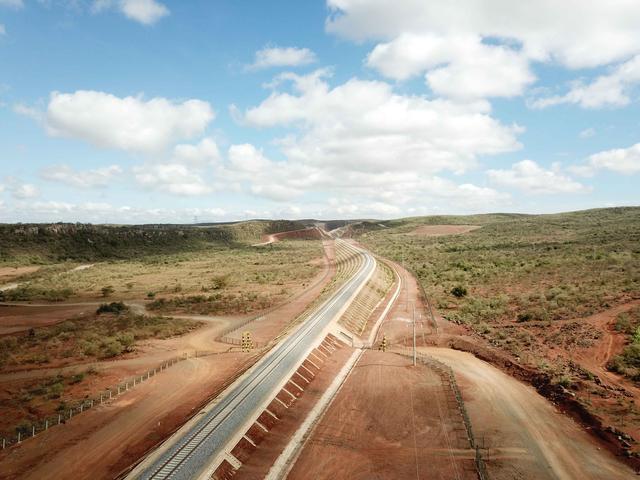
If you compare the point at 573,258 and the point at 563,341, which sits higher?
the point at 573,258

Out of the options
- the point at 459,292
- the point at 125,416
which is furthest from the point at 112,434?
the point at 459,292

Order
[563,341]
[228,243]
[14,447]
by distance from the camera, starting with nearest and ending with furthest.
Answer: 1. [14,447]
2. [563,341]
3. [228,243]

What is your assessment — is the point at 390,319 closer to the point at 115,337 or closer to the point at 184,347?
the point at 184,347

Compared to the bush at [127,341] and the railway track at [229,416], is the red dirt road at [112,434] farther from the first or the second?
the bush at [127,341]

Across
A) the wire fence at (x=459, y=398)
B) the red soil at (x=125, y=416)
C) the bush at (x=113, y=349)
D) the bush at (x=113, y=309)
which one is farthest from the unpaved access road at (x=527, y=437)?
the bush at (x=113, y=309)

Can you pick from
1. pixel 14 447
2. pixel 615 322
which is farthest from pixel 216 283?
pixel 615 322

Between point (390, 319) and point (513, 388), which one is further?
point (390, 319)
